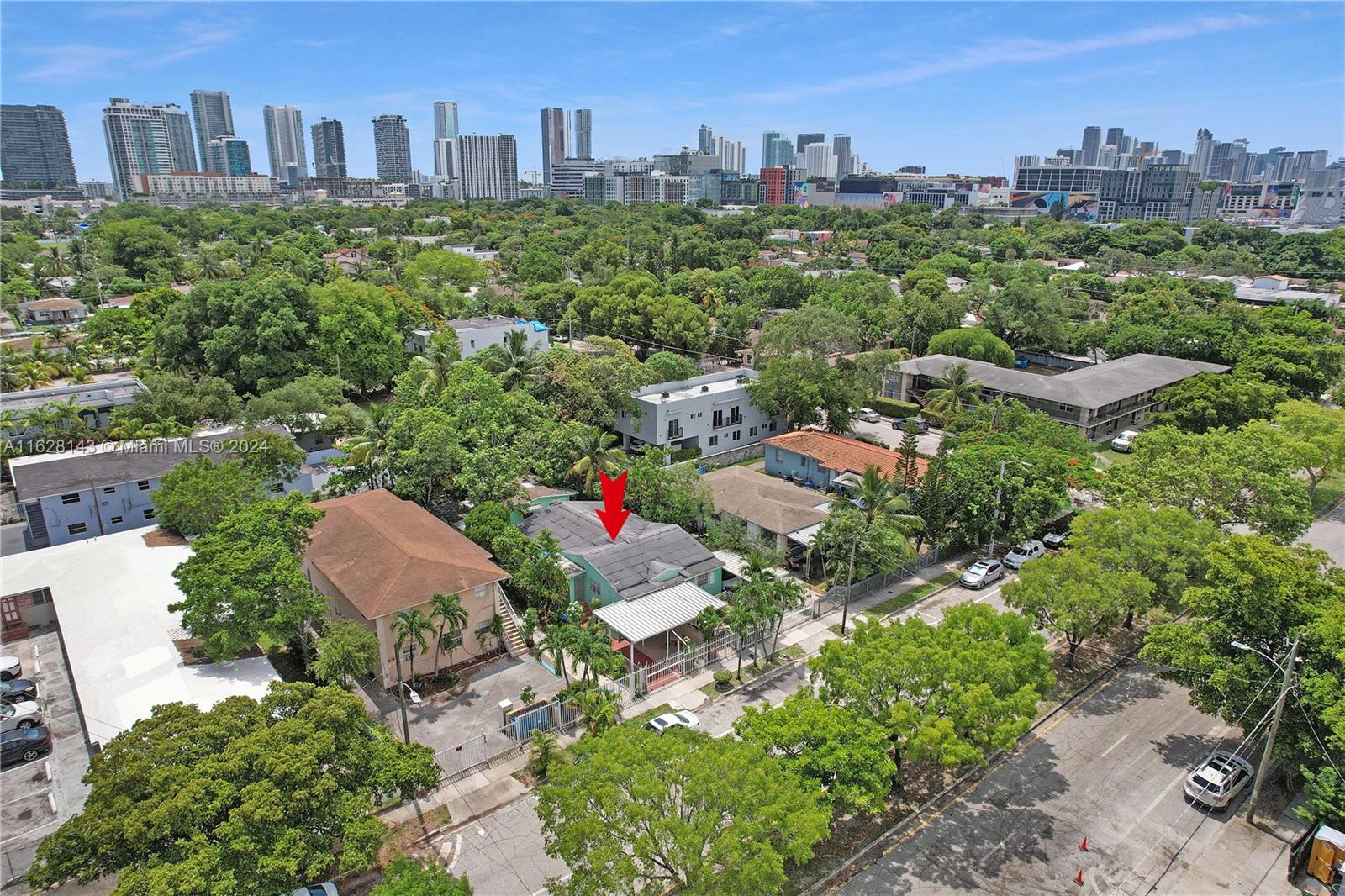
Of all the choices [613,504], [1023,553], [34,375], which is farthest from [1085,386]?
[34,375]

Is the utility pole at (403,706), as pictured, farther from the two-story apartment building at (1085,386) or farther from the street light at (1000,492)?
the two-story apartment building at (1085,386)

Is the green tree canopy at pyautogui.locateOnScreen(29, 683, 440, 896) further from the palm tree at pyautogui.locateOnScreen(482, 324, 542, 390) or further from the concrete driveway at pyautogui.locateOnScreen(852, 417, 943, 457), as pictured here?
the concrete driveway at pyautogui.locateOnScreen(852, 417, 943, 457)

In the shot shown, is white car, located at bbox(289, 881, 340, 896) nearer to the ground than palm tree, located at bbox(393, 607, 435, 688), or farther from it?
nearer to the ground

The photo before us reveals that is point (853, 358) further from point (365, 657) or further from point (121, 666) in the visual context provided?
point (121, 666)

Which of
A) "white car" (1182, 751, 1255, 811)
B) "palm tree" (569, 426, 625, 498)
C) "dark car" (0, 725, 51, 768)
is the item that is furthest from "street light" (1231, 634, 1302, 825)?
"dark car" (0, 725, 51, 768)

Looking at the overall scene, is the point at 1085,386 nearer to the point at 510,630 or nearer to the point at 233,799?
the point at 510,630

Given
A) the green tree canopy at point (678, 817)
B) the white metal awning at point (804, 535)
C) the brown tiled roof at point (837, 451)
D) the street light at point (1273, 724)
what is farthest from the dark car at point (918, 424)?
the green tree canopy at point (678, 817)
